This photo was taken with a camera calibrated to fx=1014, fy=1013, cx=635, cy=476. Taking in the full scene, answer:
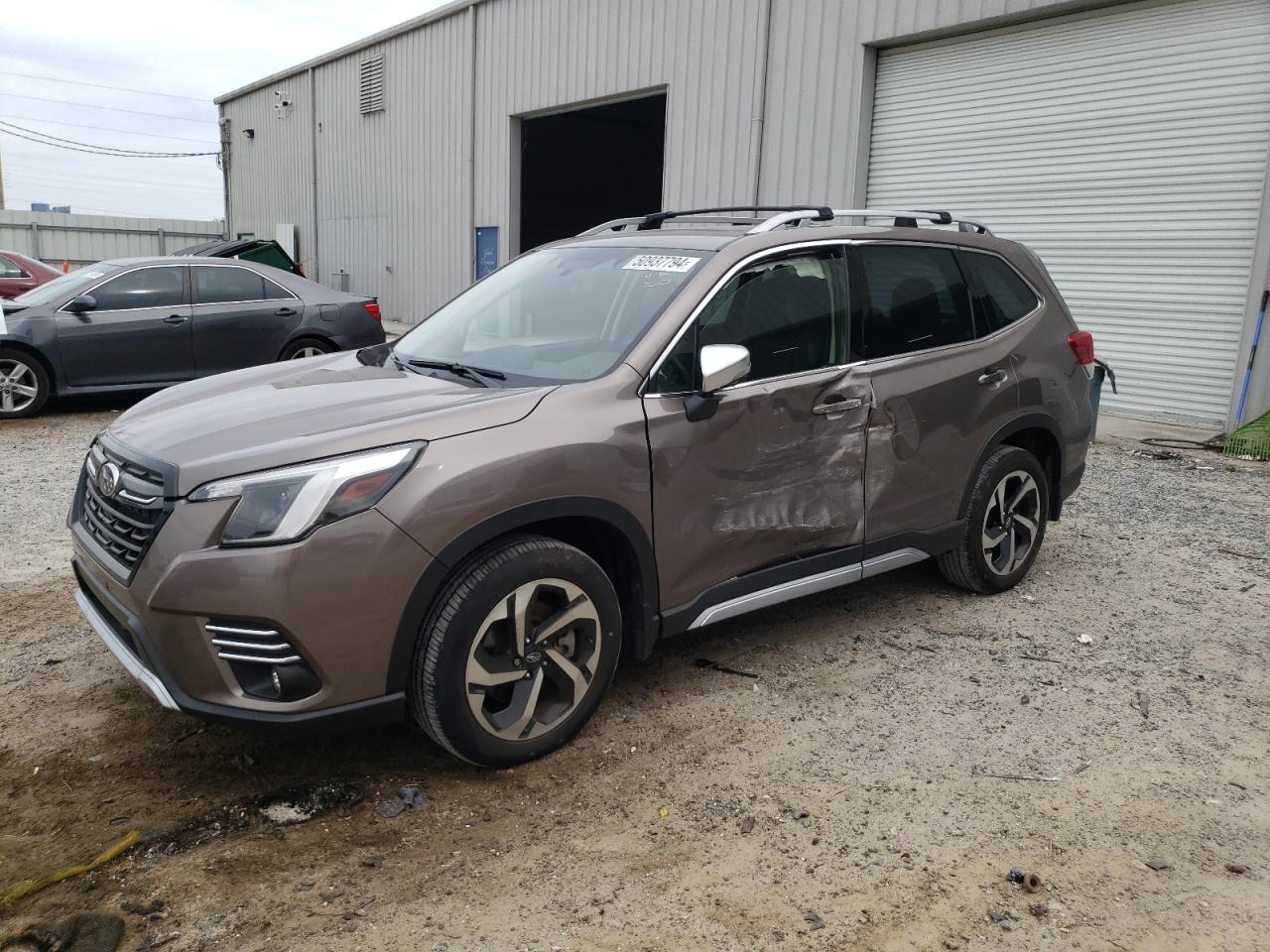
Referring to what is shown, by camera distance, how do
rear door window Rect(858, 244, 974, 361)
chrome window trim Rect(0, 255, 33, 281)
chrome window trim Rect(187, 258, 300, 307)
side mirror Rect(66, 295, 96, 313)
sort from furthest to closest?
1. chrome window trim Rect(0, 255, 33, 281)
2. chrome window trim Rect(187, 258, 300, 307)
3. side mirror Rect(66, 295, 96, 313)
4. rear door window Rect(858, 244, 974, 361)

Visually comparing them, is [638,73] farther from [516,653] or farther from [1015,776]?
[1015,776]

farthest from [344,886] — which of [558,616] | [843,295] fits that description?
[843,295]

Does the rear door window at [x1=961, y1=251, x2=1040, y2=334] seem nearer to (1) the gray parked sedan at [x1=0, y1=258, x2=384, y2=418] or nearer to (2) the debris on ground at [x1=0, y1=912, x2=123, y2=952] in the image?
(2) the debris on ground at [x1=0, y1=912, x2=123, y2=952]

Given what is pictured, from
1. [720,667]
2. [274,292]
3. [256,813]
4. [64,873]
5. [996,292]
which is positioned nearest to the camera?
[64,873]

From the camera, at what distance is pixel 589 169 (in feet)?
84.4

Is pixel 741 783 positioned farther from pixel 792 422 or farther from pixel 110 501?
pixel 110 501

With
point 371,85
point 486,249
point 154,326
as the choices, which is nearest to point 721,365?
point 154,326

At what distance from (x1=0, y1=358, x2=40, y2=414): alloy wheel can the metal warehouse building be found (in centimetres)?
870

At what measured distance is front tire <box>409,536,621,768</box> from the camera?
303cm

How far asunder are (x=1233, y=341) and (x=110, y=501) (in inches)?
388

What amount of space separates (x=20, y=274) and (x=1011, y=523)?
621 inches

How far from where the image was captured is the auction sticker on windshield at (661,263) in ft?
12.7

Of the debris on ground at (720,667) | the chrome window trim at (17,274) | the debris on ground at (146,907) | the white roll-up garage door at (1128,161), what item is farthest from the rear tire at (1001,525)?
the chrome window trim at (17,274)

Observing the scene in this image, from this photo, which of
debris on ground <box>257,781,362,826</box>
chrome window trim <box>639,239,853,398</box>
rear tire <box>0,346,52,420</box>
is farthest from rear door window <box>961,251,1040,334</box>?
rear tire <box>0,346,52,420</box>
